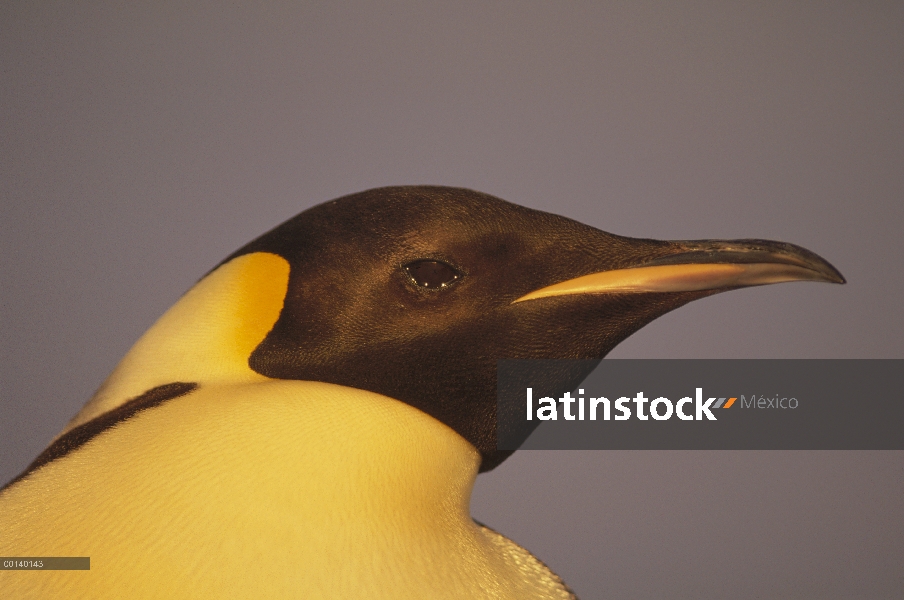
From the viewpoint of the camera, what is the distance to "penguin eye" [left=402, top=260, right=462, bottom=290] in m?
0.66

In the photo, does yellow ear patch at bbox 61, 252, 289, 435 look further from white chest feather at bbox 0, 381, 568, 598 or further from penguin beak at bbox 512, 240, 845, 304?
penguin beak at bbox 512, 240, 845, 304

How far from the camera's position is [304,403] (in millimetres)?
563

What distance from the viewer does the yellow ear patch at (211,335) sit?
612mm

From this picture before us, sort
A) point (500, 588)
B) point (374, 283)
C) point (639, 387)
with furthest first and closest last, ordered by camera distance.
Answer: point (639, 387) → point (374, 283) → point (500, 588)

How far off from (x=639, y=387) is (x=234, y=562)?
1.11 metres

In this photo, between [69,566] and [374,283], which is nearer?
[69,566]

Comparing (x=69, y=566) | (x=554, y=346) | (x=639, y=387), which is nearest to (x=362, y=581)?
(x=69, y=566)

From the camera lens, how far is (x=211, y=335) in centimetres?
64

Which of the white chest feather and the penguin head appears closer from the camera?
the white chest feather

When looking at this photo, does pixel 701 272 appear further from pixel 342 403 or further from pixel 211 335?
pixel 211 335

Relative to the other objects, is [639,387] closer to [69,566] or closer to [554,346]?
[554,346]

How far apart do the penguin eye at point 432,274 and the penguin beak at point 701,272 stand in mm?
73
